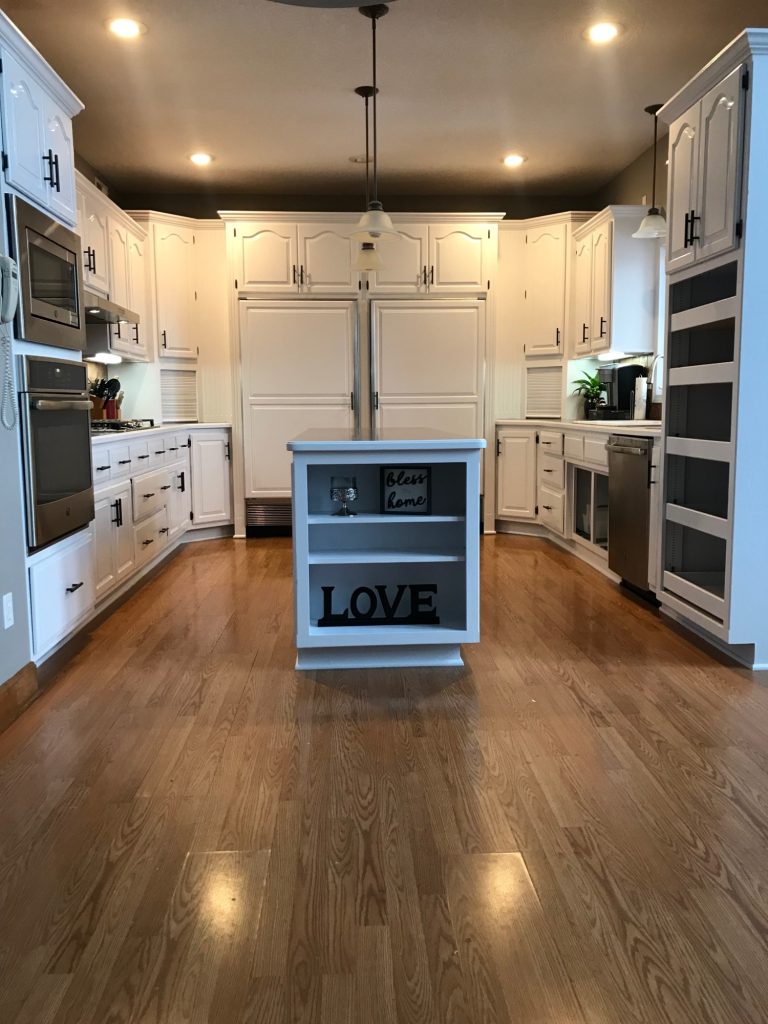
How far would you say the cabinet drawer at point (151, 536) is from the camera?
444cm

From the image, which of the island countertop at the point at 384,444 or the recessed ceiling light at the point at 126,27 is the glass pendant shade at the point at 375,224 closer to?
the recessed ceiling light at the point at 126,27

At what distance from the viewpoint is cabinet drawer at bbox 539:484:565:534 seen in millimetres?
5422

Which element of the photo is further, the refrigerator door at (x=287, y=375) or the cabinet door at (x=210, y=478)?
the refrigerator door at (x=287, y=375)

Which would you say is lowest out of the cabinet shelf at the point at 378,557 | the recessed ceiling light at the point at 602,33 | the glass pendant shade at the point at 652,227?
the cabinet shelf at the point at 378,557

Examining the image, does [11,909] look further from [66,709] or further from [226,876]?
[66,709]

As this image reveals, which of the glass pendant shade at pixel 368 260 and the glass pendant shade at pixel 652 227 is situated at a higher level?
the glass pendant shade at pixel 652 227

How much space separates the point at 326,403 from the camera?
6082mm

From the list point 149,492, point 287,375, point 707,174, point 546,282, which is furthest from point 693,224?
point 287,375

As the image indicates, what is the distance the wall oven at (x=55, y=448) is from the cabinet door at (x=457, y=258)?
340cm

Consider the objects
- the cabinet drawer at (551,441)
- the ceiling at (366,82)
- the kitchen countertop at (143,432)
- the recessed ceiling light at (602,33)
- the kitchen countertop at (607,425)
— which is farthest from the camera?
the cabinet drawer at (551,441)

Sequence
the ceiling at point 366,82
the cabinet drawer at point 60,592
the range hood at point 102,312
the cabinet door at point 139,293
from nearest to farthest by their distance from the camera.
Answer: the cabinet drawer at point 60,592 → the ceiling at point 366,82 → the range hood at point 102,312 → the cabinet door at point 139,293

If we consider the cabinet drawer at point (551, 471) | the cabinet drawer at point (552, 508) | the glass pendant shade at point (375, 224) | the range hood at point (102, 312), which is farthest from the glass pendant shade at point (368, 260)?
the cabinet drawer at point (552, 508)

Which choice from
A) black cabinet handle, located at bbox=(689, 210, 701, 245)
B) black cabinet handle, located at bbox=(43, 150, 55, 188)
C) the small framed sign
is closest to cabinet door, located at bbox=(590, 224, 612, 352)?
black cabinet handle, located at bbox=(689, 210, 701, 245)

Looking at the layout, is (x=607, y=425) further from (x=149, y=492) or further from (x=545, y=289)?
(x=149, y=492)
